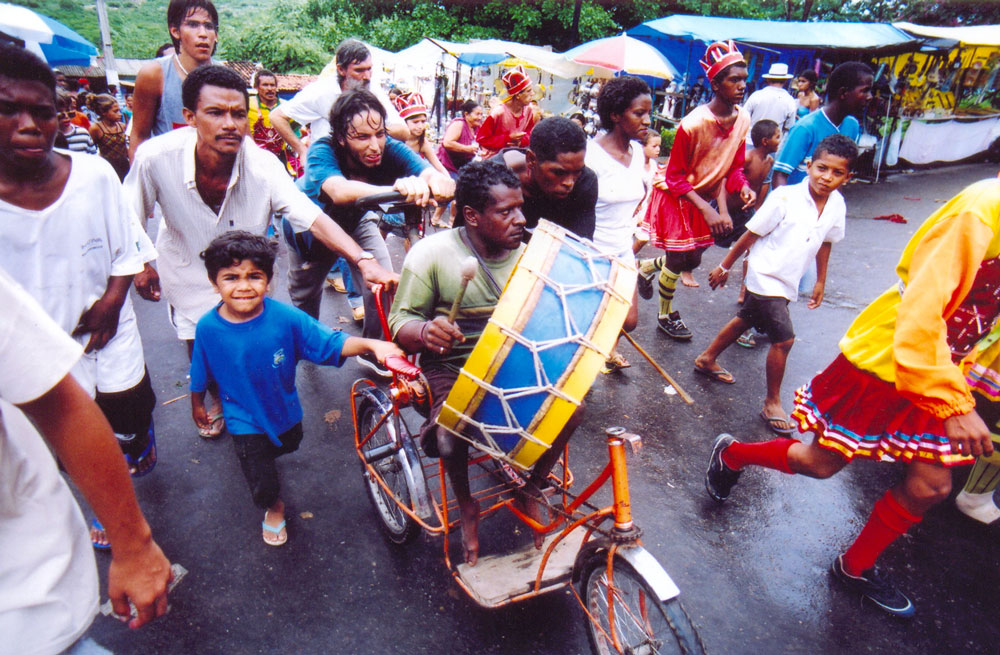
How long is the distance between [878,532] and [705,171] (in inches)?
122

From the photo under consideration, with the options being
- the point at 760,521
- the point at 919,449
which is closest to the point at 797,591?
the point at 760,521

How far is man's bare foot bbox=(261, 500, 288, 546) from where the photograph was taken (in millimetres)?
2959

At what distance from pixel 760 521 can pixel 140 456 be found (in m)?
3.39

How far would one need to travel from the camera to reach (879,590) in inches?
107

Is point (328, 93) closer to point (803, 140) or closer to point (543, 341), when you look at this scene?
point (543, 341)

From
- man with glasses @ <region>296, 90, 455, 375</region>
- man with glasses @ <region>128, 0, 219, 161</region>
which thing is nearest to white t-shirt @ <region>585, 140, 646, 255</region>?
man with glasses @ <region>296, 90, 455, 375</region>

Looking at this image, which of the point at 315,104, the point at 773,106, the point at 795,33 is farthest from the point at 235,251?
the point at 795,33

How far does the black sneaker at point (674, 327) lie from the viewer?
5.35 meters

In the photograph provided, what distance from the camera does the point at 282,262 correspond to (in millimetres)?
7211

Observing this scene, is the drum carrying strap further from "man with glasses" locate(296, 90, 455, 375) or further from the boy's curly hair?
the boy's curly hair

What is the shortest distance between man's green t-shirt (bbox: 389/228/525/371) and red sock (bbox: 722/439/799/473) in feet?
5.18

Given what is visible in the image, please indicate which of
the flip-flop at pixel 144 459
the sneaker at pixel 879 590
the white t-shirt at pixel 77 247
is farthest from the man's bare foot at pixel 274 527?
the sneaker at pixel 879 590

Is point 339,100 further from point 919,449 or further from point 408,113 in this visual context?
point 408,113

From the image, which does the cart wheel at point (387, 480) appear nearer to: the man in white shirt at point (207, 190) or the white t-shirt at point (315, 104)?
the man in white shirt at point (207, 190)
